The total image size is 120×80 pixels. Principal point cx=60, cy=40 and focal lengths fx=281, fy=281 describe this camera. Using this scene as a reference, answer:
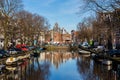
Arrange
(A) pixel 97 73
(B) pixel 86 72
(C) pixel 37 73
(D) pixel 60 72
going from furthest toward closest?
(D) pixel 60 72 → (B) pixel 86 72 → (A) pixel 97 73 → (C) pixel 37 73

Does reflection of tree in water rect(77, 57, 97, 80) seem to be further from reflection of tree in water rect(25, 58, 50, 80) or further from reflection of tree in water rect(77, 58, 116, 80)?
reflection of tree in water rect(25, 58, 50, 80)

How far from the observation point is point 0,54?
184 feet

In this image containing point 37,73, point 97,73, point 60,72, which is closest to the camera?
point 37,73

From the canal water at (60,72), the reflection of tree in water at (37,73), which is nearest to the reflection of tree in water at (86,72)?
the canal water at (60,72)

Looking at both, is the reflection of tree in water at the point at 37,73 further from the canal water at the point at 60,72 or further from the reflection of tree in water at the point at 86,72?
the reflection of tree in water at the point at 86,72

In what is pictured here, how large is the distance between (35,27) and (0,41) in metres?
18.2

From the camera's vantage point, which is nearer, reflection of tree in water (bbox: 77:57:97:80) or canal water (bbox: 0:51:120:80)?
canal water (bbox: 0:51:120:80)

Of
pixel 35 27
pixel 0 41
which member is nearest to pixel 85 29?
pixel 35 27

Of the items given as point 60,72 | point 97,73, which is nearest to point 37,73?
point 60,72

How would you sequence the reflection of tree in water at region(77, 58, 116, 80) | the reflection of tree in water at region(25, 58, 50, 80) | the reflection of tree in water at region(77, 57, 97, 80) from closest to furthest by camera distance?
the reflection of tree in water at region(25, 58, 50, 80)
the reflection of tree in water at region(77, 58, 116, 80)
the reflection of tree in water at region(77, 57, 97, 80)

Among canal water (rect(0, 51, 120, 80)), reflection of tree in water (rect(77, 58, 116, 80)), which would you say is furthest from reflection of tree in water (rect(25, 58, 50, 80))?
reflection of tree in water (rect(77, 58, 116, 80))

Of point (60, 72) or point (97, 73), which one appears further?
point (60, 72)

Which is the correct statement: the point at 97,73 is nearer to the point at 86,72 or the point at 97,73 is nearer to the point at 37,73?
the point at 86,72

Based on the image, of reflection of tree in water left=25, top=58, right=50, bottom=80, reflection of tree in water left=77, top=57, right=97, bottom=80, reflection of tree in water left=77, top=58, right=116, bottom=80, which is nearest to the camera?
reflection of tree in water left=25, top=58, right=50, bottom=80
